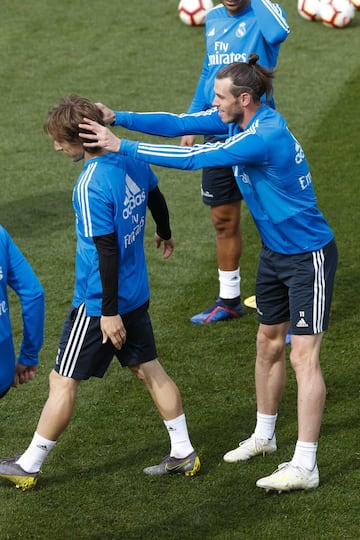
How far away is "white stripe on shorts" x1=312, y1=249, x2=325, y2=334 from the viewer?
5.52m

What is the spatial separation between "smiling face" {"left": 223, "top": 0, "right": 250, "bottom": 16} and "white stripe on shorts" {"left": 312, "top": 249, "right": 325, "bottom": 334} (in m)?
2.77

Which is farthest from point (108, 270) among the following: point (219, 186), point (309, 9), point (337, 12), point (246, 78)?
Result: point (309, 9)

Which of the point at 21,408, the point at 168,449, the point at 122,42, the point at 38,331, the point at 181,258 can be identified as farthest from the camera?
the point at 122,42

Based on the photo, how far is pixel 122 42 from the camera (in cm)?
1464

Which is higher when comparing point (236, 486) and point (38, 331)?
point (38, 331)

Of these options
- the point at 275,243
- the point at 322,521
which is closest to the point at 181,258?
the point at 275,243

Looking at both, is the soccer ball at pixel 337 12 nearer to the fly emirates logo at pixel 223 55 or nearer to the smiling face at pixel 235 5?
the smiling face at pixel 235 5

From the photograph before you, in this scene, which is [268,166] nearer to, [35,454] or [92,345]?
[92,345]

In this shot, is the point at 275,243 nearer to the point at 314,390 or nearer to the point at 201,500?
the point at 314,390

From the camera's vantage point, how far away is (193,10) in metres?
14.8

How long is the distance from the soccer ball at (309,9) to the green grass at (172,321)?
0.12 meters

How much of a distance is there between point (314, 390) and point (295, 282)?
0.57 m

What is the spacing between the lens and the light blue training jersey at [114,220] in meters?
5.20

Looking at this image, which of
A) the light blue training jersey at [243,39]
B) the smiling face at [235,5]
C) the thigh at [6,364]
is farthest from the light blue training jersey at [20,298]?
the smiling face at [235,5]
